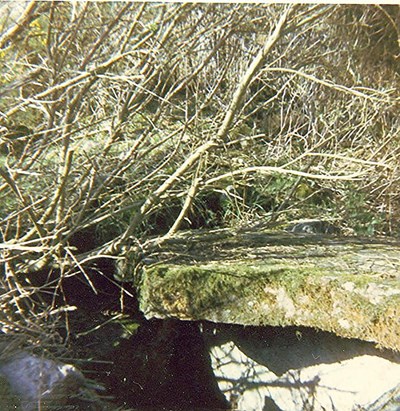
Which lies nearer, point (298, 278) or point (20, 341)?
point (20, 341)

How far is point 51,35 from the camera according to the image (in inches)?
145

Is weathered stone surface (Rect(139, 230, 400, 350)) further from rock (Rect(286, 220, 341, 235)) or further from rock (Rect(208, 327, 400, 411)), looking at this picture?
rock (Rect(286, 220, 341, 235))

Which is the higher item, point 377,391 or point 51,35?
point 51,35

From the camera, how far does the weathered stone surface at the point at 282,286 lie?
365 cm

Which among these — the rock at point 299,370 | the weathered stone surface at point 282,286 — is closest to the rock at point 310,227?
the weathered stone surface at point 282,286

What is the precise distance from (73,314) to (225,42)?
2.40 metres

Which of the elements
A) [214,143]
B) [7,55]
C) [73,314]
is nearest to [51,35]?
[7,55]

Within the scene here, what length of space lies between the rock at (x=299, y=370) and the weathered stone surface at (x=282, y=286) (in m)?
0.37

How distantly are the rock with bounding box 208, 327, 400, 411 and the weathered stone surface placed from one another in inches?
14.5

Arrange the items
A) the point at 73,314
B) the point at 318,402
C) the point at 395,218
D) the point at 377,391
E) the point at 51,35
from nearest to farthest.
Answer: the point at 51,35 < the point at 377,391 < the point at 318,402 < the point at 73,314 < the point at 395,218

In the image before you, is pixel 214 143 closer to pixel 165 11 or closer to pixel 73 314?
pixel 165 11

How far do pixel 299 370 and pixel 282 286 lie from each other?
744 mm

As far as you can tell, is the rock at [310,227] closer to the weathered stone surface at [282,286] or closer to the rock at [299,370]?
the weathered stone surface at [282,286]

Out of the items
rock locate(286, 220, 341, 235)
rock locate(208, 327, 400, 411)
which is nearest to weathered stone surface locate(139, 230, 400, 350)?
rock locate(208, 327, 400, 411)
